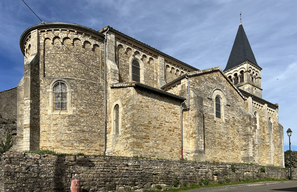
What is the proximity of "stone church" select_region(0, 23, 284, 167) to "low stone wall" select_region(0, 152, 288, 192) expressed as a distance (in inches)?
101

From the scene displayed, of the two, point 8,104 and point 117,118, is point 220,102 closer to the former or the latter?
point 117,118

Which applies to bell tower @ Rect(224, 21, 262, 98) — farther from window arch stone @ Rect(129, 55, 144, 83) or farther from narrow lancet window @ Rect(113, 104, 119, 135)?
narrow lancet window @ Rect(113, 104, 119, 135)

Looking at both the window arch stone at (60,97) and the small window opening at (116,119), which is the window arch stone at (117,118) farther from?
the window arch stone at (60,97)

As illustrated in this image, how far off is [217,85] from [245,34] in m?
27.6

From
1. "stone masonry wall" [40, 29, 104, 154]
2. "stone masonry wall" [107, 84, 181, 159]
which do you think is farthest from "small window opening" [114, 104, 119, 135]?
"stone masonry wall" [40, 29, 104, 154]

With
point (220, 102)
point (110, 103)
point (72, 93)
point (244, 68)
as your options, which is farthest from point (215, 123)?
point (244, 68)

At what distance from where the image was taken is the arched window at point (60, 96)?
1786 cm

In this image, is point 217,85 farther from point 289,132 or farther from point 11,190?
point 11,190

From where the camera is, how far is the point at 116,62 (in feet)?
68.9

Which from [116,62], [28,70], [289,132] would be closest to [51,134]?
[28,70]

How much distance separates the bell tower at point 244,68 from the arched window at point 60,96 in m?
29.7

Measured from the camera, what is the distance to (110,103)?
1886 centimetres

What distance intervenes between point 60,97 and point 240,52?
1329 inches

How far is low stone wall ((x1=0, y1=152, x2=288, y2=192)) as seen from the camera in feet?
32.2
